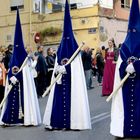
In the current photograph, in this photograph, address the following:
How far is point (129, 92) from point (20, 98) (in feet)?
11.0

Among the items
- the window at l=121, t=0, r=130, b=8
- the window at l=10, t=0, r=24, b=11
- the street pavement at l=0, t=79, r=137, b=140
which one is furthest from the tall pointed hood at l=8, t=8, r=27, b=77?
the window at l=121, t=0, r=130, b=8

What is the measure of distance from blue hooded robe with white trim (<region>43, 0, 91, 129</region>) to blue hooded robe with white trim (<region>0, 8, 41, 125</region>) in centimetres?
67

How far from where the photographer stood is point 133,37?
28.9 feet

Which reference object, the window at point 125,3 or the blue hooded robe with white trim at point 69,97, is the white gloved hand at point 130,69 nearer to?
the blue hooded robe with white trim at point 69,97

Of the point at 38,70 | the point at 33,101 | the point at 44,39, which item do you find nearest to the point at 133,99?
the point at 33,101

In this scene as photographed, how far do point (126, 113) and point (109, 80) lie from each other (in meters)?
7.15

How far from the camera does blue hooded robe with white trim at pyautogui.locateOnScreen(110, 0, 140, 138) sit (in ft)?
28.4

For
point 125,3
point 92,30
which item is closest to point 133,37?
point 92,30

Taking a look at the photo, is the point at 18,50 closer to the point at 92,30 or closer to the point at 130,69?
the point at 130,69

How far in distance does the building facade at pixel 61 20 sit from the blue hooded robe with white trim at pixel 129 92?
68.2 feet

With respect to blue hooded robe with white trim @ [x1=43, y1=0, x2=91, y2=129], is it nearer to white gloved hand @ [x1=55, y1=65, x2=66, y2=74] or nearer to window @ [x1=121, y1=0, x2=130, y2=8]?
white gloved hand @ [x1=55, y1=65, x2=66, y2=74]

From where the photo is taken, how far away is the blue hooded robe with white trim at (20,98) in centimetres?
1109

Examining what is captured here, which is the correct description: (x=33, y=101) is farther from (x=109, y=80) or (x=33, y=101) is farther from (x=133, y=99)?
(x=109, y=80)

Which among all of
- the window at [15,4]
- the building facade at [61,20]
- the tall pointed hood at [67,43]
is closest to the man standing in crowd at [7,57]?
the tall pointed hood at [67,43]
